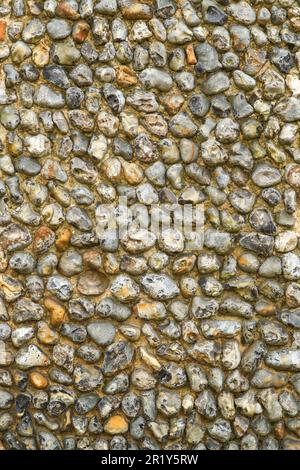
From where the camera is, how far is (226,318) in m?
1.93

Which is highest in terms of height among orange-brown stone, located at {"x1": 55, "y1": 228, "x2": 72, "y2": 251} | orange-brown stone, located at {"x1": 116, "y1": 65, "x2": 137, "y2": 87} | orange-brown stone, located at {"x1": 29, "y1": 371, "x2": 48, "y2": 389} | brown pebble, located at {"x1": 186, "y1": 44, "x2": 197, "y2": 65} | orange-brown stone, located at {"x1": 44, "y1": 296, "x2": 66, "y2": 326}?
brown pebble, located at {"x1": 186, "y1": 44, "x2": 197, "y2": 65}

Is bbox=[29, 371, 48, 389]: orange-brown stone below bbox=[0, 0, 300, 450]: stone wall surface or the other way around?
below

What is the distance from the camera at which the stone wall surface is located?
6.15 ft

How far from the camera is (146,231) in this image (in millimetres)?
1906

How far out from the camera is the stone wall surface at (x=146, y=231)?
6.15ft

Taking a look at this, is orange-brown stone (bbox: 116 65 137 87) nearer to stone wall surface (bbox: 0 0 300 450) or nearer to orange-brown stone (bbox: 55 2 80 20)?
stone wall surface (bbox: 0 0 300 450)

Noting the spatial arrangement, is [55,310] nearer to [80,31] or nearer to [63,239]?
[63,239]

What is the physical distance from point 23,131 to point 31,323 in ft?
1.64

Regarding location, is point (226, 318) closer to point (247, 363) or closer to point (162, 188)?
point (247, 363)

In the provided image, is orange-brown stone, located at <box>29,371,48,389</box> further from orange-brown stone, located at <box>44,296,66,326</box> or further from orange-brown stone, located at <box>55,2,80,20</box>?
orange-brown stone, located at <box>55,2,80,20</box>

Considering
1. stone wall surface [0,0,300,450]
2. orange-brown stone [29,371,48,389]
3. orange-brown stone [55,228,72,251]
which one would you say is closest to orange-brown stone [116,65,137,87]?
stone wall surface [0,0,300,450]

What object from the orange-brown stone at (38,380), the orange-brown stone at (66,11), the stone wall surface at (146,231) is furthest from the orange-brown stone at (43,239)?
the orange-brown stone at (66,11)

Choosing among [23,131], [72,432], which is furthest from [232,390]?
[23,131]

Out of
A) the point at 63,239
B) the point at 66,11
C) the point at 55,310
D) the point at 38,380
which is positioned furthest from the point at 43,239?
the point at 66,11
